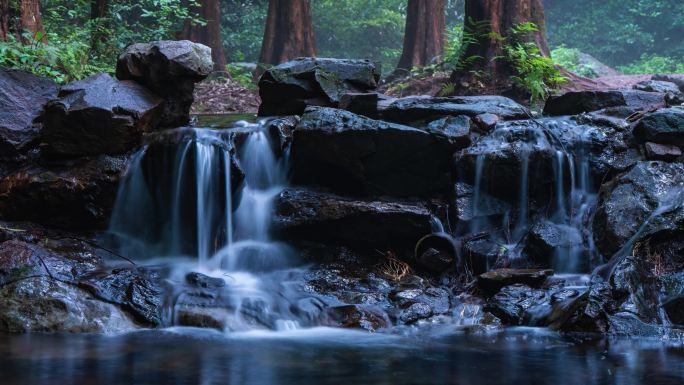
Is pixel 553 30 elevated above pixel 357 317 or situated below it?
above

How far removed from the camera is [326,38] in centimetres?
3275

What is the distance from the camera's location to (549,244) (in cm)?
769

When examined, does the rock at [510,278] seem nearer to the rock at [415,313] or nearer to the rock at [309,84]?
the rock at [415,313]

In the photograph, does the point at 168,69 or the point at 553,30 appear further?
the point at 553,30

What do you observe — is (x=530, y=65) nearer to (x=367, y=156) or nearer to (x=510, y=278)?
(x=367, y=156)

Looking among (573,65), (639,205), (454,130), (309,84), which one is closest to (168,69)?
(309,84)

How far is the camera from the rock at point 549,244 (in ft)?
25.3

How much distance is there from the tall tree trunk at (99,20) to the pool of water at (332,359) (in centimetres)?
1041

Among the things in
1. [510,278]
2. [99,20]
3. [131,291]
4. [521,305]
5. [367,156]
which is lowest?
[521,305]

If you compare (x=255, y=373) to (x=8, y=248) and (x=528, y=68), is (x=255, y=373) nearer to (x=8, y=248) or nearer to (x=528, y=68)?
(x=8, y=248)

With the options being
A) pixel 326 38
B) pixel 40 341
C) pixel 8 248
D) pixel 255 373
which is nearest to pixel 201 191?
pixel 8 248

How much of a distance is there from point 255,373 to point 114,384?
978mm

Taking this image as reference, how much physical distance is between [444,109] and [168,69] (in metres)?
3.84

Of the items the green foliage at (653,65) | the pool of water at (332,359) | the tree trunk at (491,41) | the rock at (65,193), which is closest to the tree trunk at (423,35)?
the tree trunk at (491,41)
